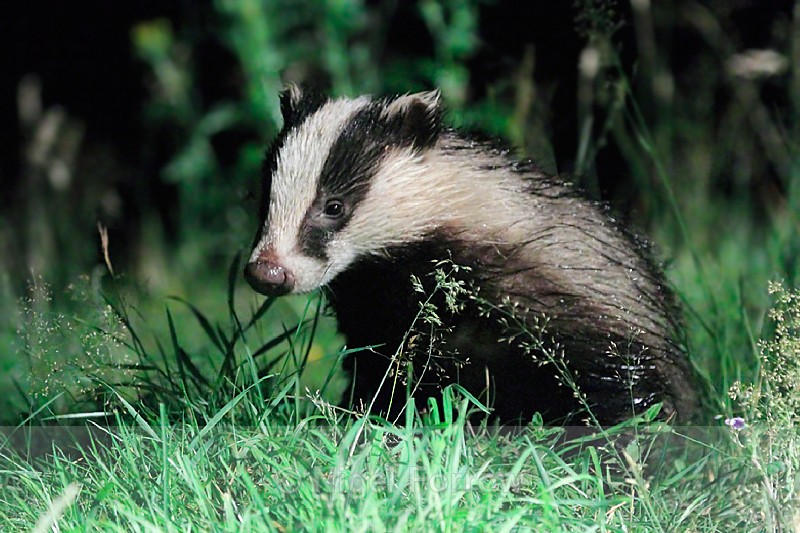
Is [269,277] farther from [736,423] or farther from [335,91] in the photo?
[335,91]

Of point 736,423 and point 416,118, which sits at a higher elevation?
point 416,118

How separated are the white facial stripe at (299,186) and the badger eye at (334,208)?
0.05m

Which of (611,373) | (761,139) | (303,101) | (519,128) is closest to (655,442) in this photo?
(611,373)

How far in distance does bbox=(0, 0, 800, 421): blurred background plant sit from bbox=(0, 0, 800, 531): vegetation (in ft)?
0.08

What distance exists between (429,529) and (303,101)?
1808 mm

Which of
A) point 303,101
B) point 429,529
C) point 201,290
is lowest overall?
point 201,290

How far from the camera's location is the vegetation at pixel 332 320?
108 inches

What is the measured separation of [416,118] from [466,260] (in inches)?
18.1

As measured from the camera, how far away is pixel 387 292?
11.9 feet

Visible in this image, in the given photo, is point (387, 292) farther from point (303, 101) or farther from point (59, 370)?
point (59, 370)

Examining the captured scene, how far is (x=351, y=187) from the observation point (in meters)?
3.60

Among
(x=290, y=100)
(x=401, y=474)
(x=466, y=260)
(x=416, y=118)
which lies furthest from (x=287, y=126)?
(x=401, y=474)

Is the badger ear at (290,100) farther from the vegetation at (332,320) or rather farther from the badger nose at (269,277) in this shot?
the badger nose at (269,277)

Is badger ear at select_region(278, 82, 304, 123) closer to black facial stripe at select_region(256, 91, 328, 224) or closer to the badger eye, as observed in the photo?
black facial stripe at select_region(256, 91, 328, 224)
